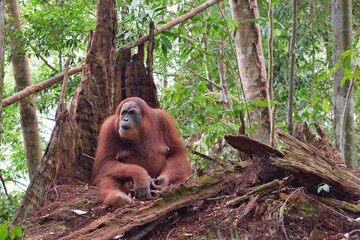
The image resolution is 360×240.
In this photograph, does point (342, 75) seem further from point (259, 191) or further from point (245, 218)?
point (245, 218)

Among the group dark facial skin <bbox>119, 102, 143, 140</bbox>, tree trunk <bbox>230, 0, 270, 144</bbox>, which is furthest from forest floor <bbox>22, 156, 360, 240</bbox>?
tree trunk <bbox>230, 0, 270, 144</bbox>

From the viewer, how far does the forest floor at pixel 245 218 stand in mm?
2328

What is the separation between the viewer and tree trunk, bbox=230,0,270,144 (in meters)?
4.54

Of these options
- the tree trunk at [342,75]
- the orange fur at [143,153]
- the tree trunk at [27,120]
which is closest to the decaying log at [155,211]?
the orange fur at [143,153]

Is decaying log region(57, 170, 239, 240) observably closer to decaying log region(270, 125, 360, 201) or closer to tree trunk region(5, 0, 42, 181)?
decaying log region(270, 125, 360, 201)

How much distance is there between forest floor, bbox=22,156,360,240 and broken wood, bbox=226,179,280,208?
0.02 metres

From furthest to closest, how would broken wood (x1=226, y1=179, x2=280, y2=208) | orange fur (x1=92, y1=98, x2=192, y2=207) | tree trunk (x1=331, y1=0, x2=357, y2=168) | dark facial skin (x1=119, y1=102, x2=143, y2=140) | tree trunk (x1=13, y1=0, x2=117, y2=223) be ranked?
tree trunk (x1=331, y1=0, x2=357, y2=168), dark facial skin (x1=119, y1=102, x2=143, y2=140), orange fur (x1=92, y1=98, x2=192, y2=207), tree trunk (x1=13, y1=0, x2=117, y2=223), broken wood (x1=226, y1=179, x2=280, y2=208)

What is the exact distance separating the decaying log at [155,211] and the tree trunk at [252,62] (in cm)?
157

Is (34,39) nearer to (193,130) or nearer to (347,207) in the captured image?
(193,130)

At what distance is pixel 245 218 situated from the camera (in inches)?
98.4

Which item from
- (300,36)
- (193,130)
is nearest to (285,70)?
(300,36)

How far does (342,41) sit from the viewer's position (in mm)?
4922

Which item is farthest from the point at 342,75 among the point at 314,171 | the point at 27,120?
the point at 27,120

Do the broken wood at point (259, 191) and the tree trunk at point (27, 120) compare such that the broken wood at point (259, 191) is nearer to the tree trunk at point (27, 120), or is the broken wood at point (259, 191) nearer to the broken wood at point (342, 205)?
the broken wood at point (342, 205)
